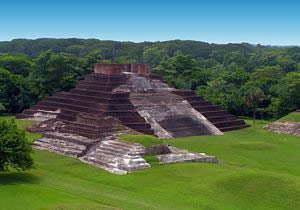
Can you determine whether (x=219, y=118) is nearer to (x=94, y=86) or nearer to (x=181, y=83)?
(x=94, y=86)

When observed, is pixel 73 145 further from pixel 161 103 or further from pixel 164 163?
pixel 161 103

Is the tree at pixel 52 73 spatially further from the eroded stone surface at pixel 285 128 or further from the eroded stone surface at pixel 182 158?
the eroded stone surface at pixel 182 158

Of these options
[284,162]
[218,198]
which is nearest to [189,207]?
[218,198]

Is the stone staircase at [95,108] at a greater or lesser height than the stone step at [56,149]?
greater

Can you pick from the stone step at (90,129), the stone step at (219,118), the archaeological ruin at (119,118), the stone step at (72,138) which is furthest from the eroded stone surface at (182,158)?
the stone step at (219,118)

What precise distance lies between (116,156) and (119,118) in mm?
9304

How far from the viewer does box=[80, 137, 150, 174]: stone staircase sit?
26.8 metres

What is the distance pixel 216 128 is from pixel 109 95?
10.2 metres

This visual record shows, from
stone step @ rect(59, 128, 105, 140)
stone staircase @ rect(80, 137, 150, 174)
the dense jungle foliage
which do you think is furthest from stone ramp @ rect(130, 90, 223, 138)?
the dense jungle foliage

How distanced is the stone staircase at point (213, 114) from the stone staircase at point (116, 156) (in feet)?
50.0

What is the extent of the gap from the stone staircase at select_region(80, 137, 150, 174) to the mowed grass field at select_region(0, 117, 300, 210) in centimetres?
67

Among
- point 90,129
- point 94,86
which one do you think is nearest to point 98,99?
point 94,86

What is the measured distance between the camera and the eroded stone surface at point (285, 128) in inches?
1726

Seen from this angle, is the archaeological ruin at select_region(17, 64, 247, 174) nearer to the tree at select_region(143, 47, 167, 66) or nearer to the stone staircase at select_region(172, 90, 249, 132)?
the stone staircase at select_region(172, 90, 249, 132)
